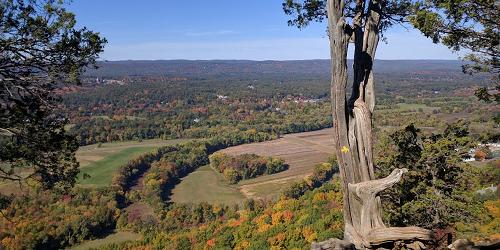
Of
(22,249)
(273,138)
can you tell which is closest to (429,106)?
(273,138)

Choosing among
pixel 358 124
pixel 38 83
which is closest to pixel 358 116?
pixel 358 124

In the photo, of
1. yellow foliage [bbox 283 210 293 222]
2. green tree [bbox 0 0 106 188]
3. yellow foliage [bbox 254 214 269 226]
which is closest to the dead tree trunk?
green tree [bbox 0 0 106 188]

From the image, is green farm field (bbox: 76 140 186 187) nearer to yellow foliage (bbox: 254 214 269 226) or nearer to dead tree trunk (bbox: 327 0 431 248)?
yellow foliage (bbox: 254 214 269 226)

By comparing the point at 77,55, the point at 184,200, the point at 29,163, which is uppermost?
the point at 77,55

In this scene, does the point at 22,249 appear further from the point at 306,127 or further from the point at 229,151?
the point at 306,127

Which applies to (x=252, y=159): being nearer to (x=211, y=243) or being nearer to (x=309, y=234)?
(x=211, y=243)

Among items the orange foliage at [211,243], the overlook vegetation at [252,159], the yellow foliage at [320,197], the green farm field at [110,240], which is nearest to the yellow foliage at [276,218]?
the overlook vegetation at [252,159]
